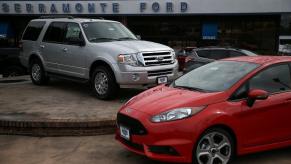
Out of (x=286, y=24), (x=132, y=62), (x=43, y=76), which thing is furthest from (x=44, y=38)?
(x=286, y=24)

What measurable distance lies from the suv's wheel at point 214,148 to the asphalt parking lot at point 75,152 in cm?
55

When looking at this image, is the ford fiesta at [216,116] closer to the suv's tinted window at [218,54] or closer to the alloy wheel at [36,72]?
the alloy wheel at [36,72]

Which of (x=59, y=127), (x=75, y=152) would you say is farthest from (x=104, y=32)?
(x=75, y=152)

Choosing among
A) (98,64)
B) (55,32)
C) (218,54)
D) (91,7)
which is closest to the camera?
(98,64)

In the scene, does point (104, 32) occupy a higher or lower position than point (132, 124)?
higher

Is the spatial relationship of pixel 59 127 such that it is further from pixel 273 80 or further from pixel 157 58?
pixel 273 80

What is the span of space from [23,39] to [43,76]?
4.41 feet

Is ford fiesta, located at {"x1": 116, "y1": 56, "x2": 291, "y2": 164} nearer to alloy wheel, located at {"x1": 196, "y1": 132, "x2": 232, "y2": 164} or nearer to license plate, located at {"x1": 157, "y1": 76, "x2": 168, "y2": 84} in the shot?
alloy wheel, located at {"x1": 196, "y1": 132, "x2": 232, "y2": 164}

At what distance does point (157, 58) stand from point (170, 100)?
153 inches

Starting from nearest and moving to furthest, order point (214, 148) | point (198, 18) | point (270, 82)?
point (214, 148) < point (270, 82) < point (198, 18)

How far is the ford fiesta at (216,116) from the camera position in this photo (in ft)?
19.2

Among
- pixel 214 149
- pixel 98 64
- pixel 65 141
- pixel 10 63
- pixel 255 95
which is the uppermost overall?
pixel 255 95

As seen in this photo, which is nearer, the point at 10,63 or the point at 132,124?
the point at 132,124

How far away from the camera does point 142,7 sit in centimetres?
2964
